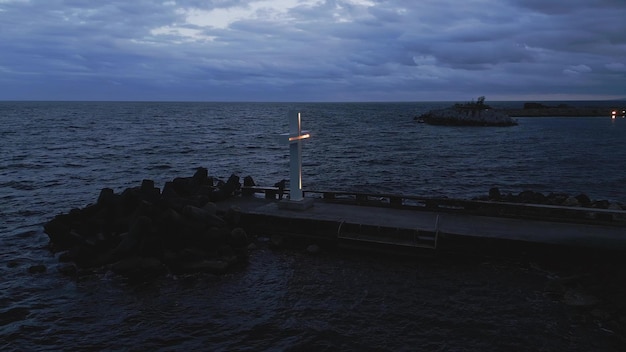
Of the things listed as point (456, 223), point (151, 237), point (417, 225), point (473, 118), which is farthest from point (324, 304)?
point (473, 118)

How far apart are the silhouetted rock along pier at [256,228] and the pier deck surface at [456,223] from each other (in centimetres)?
3

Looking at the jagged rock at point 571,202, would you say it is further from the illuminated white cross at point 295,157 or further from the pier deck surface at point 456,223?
the illuminated white cross at point 295,157

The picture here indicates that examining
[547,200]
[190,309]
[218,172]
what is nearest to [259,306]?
[190,309]

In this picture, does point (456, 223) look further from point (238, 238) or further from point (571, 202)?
point (238, 238)

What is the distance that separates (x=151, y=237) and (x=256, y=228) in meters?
3.72

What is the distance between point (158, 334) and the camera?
10.8m

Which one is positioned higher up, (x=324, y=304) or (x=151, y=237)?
(x=151, y=237)

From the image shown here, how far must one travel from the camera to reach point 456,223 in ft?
50.1

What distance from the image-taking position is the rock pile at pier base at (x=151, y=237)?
→ 14.3 meters

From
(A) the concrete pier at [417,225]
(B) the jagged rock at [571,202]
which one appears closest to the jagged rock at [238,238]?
(A) the concrete pier at [417,225]

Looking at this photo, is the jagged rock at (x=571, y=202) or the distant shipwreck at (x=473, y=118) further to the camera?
the distant shipwreck at (x=473, y=118)

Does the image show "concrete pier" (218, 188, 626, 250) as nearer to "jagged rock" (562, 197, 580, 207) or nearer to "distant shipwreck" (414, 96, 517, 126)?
"jagged rock" (562, 197, 580, 207)

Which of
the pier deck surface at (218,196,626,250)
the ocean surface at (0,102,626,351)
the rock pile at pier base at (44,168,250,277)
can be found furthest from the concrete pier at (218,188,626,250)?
the rock pile at pier base at (44,168,250,277)

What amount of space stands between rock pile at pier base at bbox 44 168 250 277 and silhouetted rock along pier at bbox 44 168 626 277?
1.2 inches
